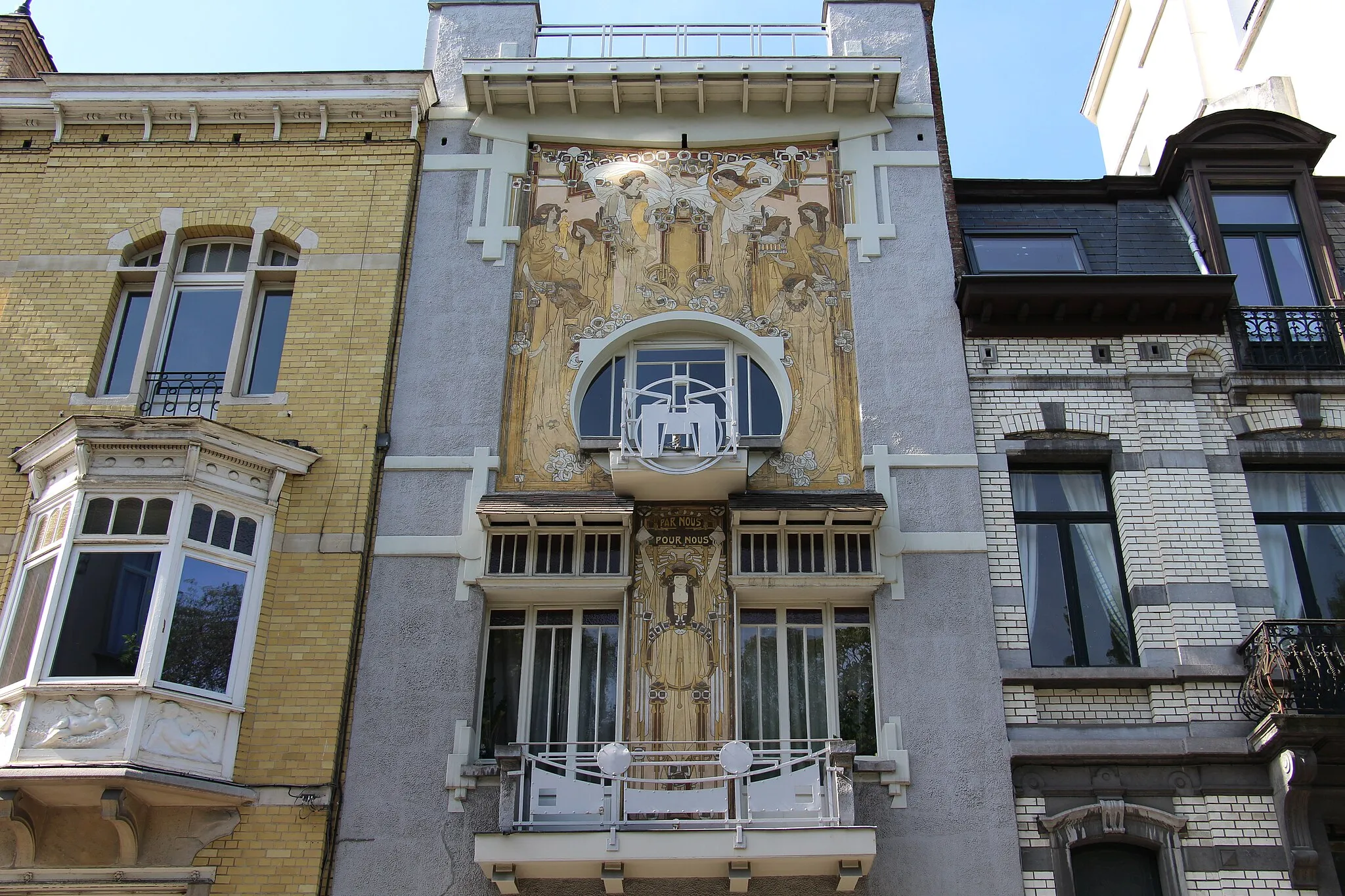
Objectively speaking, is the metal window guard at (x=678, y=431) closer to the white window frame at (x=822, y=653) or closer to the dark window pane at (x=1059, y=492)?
the white window frame at (x=822, y=653)

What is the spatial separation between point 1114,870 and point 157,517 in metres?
10.1

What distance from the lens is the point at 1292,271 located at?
15203 mm

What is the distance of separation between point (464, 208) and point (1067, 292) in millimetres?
7449

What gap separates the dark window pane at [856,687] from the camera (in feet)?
41.5

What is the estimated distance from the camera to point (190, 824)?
11.8m

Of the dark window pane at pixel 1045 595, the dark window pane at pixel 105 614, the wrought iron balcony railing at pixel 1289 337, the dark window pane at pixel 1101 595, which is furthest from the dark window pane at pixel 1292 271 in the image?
the dark window pane at pixel 105 614

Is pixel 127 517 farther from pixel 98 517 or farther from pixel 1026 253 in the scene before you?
pixel 1026 253

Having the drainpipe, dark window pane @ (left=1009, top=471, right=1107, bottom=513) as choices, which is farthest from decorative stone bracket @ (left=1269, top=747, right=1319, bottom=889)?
the drainpipe

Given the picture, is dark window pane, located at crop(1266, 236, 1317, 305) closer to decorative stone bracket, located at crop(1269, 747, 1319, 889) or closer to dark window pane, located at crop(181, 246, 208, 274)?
decorative stone bracket, located at crop(1269, 747, 1319, 889)

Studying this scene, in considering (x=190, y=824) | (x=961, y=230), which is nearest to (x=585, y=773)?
(x=190, y=824)

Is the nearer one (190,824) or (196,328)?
(190,824)

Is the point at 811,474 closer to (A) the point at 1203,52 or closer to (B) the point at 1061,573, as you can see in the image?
(B) the point at 1061,573

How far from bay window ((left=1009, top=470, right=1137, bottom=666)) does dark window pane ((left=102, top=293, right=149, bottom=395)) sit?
10480mm

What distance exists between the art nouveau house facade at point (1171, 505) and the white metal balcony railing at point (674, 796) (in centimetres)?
210
